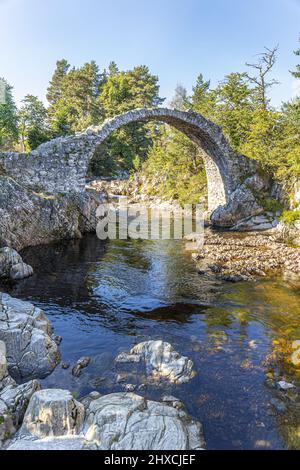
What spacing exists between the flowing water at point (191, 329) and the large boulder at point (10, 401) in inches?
34.5

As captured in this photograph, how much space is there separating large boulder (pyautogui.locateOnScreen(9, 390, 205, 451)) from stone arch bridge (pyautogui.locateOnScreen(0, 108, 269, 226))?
16418 millimetres

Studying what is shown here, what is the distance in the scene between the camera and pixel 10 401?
5.12 metres

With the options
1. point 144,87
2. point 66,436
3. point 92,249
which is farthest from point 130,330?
point 144,87

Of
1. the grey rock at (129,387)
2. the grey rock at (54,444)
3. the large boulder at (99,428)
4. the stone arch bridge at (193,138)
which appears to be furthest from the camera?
the stone arch bridge at (193,138)

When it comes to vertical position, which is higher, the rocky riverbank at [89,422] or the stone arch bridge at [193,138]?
the stone arch bridge at [193,138]

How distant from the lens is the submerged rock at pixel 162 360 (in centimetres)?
650

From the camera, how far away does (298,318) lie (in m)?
9.28

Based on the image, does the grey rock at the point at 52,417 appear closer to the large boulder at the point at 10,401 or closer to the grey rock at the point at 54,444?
the grey rock at the point at 54,444

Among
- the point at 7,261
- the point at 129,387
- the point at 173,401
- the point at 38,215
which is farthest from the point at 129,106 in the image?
the point at 173,401

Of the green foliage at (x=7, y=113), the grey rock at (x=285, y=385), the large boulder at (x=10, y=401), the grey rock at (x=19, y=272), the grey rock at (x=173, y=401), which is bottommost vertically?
the grey rock at (x=173, y=401)

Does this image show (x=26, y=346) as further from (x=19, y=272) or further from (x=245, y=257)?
(x=245, y=257)

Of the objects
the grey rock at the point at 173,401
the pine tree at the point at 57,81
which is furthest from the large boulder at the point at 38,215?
the pine tree at the point at 57,81

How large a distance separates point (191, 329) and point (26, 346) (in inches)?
168
